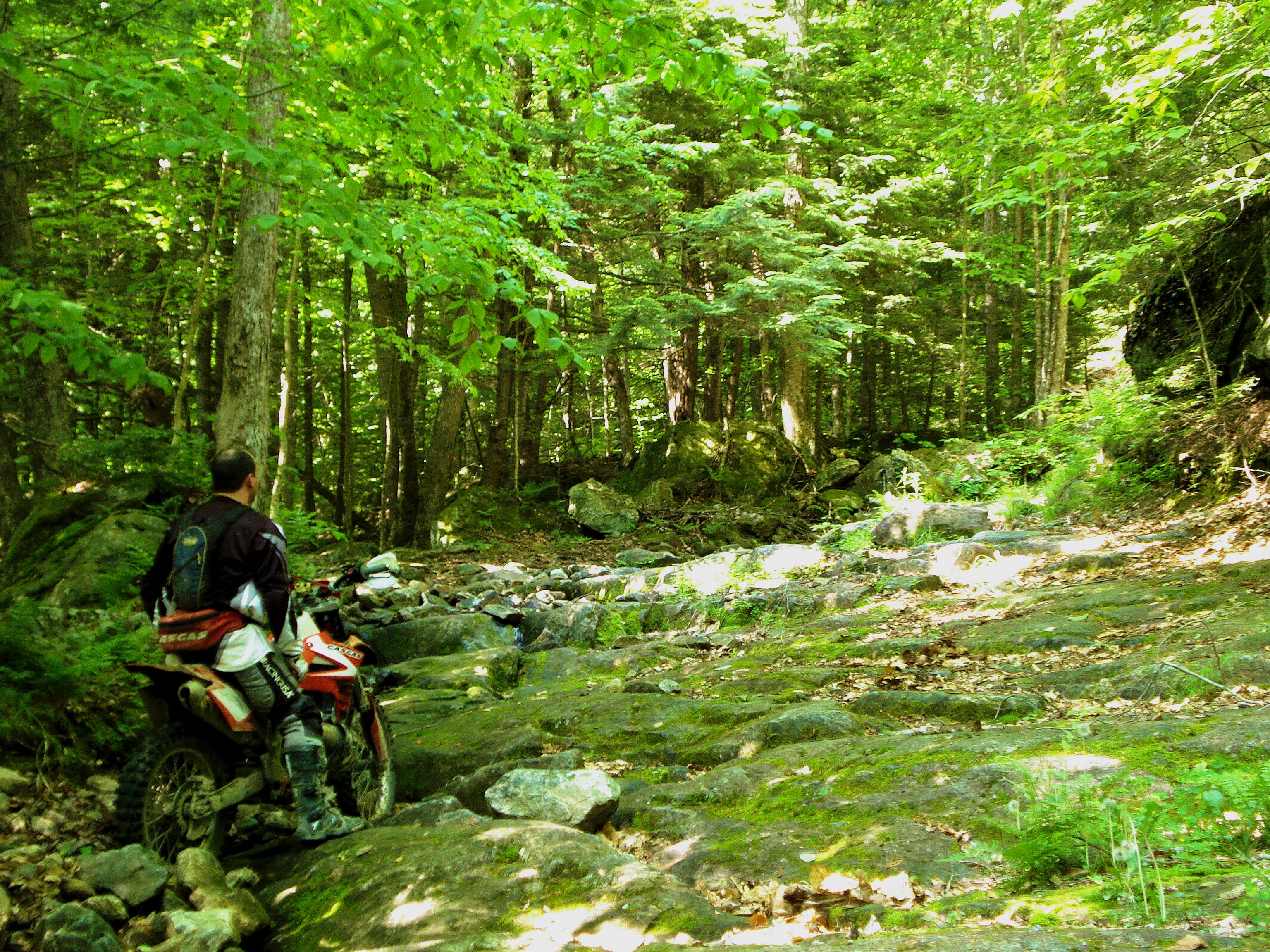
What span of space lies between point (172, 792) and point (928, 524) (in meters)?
9.73

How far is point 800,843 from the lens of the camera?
3.23 meters

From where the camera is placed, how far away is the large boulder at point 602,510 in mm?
16594

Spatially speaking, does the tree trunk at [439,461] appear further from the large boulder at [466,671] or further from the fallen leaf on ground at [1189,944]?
the fallen leaf on ground at [1189,944]

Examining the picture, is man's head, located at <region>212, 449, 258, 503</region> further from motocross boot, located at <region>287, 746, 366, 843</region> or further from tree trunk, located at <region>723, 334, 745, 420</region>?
tree trunk, located at <region>723, 334, 745, 420</region>

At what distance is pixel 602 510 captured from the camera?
1681 centimetres

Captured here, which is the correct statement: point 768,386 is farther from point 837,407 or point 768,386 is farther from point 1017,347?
point 1017,347

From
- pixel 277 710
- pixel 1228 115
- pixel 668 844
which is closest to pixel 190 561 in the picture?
pixel 277 710

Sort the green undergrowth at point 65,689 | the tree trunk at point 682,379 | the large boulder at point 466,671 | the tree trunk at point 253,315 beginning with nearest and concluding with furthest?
the green undergrowth at point 65,689 < the large boulder at point 466,671 < the tree trunk at point 253,315 < the tree trunk at point 682,379

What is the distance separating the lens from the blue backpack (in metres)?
3.91

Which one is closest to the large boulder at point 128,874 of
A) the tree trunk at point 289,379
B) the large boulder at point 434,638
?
the large boulder at point 434,638

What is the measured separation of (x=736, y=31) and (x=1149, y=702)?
1744cm

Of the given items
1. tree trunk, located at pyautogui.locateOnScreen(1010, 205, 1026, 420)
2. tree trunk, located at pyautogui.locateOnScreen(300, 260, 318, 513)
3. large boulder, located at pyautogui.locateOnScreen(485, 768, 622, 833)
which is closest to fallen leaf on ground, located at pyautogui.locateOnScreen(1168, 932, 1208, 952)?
large boulder, located at pyautogui.locateOnScreen(485, 768, 622, 833)

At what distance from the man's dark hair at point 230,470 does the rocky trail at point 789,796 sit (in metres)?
0.94

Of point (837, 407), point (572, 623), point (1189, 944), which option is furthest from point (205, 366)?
point (1189, 944)
